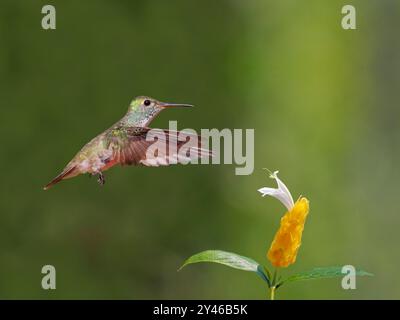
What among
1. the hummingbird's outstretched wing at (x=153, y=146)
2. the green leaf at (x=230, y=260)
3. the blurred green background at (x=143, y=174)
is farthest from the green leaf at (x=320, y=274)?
the blurred green background at (x=143, y=174)

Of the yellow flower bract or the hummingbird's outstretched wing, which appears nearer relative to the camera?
the yellow flower bract

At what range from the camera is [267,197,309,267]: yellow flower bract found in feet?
1.83

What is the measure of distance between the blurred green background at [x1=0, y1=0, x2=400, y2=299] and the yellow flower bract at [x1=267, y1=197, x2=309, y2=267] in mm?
831

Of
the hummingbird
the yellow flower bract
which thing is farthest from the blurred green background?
the yellow flower bract

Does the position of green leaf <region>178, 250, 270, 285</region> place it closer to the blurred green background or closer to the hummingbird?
the hummingbird

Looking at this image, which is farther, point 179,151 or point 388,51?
point 388,51

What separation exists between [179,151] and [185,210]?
928mm

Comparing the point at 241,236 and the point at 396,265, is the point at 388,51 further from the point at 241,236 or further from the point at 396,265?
the point at 241,236

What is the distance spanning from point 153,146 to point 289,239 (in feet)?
0.76

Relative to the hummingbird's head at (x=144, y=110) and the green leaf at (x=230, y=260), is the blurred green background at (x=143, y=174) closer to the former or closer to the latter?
the hummingbird's head at (x=144, y=110)

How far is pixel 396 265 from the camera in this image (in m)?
2.28

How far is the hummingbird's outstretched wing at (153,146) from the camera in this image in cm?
71

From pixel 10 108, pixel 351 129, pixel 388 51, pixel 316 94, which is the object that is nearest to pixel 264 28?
pixel 316 94

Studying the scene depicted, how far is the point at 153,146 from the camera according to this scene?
2.43 ft
